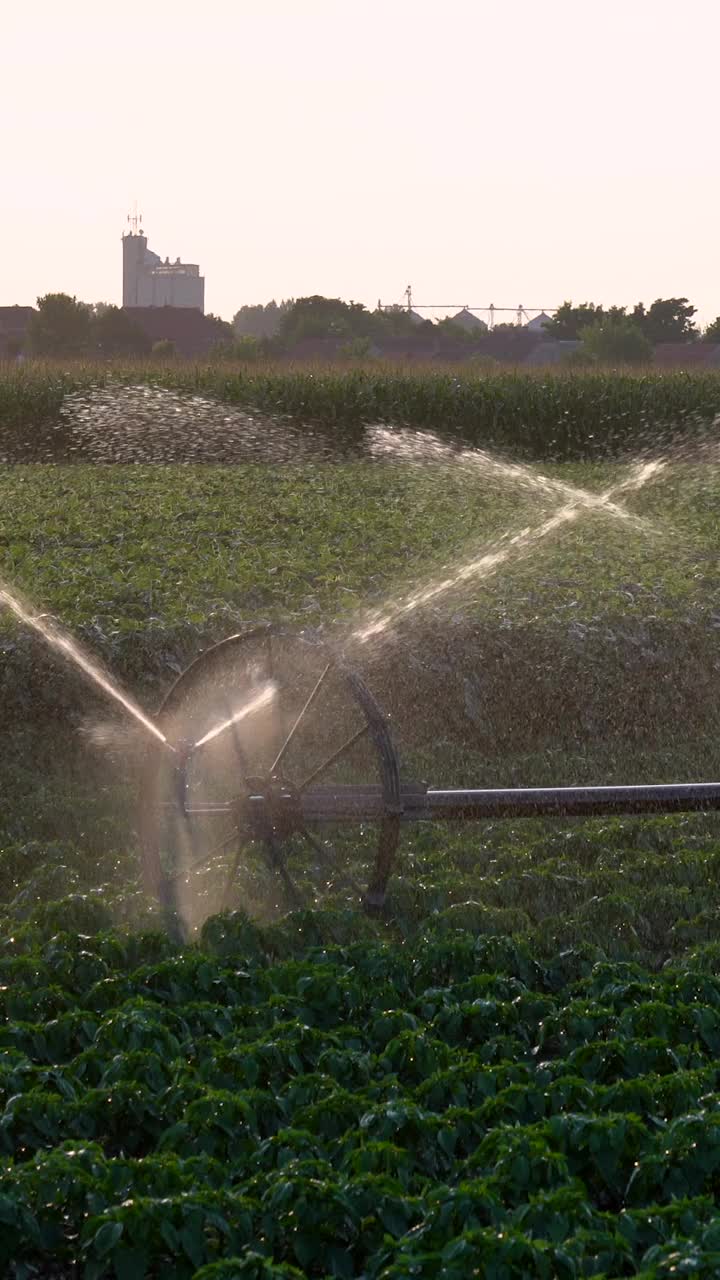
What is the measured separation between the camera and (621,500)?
16.0m

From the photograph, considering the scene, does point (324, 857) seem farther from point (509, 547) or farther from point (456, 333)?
point (456, 333)

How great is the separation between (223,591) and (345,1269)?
6833 millimetres

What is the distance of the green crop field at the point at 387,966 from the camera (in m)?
3.22

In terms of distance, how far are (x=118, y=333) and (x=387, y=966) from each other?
49.7m

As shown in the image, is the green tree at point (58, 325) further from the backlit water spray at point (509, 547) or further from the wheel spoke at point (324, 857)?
the wheel spoke at point (324, 857)

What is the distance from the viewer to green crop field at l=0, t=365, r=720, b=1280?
322 centimetres

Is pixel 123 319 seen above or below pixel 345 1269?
above

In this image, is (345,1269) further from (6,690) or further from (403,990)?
(6,690)

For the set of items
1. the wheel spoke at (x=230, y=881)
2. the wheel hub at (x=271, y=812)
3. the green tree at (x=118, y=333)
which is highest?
the green tree at (x=118, y=333)

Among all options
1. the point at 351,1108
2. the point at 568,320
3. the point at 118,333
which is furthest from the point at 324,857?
the point at 568,320

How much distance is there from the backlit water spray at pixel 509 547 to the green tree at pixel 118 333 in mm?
35076

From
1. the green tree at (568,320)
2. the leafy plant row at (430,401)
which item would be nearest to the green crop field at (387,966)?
the leafy plant row at (430,401)

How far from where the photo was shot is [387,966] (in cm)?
466

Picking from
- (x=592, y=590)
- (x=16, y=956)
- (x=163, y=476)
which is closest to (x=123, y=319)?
(x=163, y=476)
